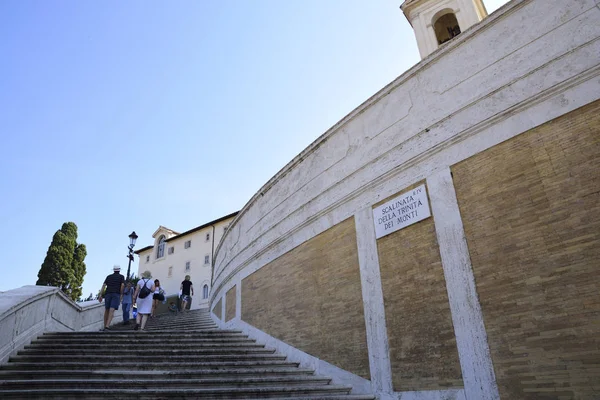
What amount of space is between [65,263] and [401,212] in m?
27.0

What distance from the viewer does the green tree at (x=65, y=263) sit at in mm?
26547

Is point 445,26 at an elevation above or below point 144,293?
above

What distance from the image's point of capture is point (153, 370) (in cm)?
597

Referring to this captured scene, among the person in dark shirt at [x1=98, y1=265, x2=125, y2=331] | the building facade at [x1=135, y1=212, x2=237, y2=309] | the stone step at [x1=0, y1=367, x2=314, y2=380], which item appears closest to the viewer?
the stone step at [x1=0, y1=367, x2=314, y2=380]

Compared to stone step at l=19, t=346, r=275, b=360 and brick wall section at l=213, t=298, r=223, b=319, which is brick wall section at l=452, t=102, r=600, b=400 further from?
brick wall section at l=213, t=298, r=223, b=319

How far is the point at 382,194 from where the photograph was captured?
681 centimetres

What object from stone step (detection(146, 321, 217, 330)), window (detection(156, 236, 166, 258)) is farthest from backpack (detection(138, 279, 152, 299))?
window (detection(156, 236, 166, 258))

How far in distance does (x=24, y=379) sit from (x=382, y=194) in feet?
18.1

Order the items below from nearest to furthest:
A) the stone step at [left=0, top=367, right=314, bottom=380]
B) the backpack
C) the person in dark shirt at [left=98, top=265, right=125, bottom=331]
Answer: the stone step at [left=0, top=367, right=314, bottom=380] → the backpack → the person in dark shirt at [left=98, top=265, right=125, bottom=331]

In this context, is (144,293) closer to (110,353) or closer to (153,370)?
(110,353)

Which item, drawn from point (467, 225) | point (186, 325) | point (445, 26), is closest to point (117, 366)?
point (467, 225)

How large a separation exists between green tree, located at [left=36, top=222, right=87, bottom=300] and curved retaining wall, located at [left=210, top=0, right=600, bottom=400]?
23451 mm

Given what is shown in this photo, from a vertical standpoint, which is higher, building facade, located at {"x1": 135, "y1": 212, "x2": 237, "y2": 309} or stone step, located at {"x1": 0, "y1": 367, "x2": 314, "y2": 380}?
building facade, located at {"x1": 135, "y1": 212, "x2": 237, "y2": 309}

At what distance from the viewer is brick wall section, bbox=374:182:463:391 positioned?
524 centimetres
